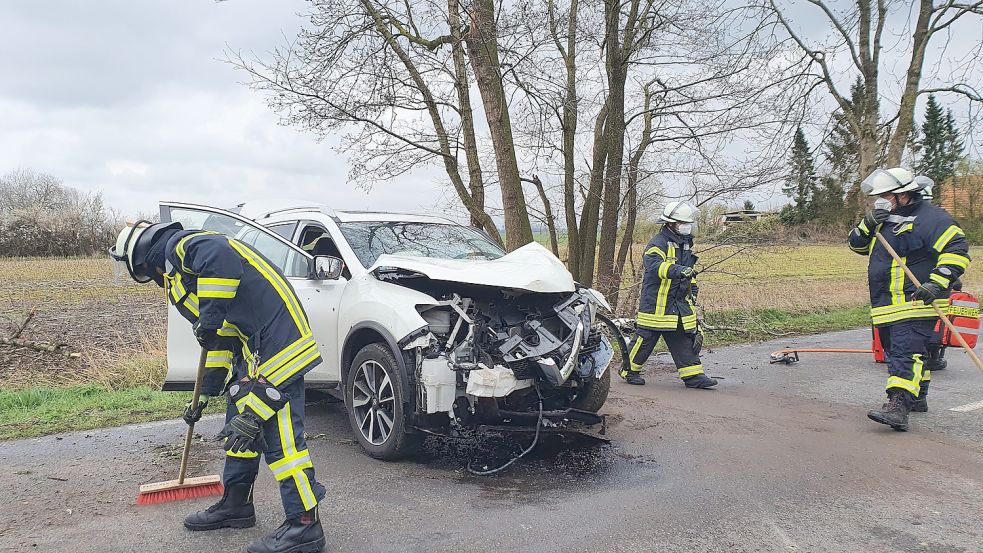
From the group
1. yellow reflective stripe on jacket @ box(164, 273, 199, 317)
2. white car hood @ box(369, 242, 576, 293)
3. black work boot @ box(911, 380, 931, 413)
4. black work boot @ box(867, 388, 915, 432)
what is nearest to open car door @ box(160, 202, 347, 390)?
white car hood @ box(369, 242, 576, 293)

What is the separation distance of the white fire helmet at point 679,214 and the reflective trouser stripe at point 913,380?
2.43 metres

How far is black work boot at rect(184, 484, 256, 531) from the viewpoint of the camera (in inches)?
143

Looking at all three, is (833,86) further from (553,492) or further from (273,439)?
(273,439)

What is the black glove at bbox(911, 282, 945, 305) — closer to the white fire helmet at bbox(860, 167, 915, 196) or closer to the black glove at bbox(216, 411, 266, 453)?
the white fire helmet at bbox(860, 167, 915, 196)

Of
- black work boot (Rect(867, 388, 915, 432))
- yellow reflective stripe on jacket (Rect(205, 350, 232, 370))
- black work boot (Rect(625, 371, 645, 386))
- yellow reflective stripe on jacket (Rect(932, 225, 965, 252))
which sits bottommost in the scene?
black work boot (Rect(625, 371, 645, 386))

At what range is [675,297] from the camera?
718cm

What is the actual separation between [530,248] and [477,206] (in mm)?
5066

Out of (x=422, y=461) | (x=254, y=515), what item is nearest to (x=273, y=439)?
(x=254, y=515)

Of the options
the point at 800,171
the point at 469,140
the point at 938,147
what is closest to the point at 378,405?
the point at 469,140

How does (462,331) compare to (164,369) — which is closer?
(462,331)

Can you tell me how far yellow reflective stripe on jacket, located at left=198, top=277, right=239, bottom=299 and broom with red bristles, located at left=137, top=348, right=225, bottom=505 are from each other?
0.64 m

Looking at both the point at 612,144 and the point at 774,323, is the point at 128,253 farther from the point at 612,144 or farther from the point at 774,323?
the point at 774,323

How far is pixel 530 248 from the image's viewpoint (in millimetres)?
5645

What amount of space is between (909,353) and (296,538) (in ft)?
16.1
